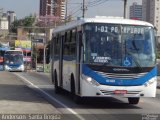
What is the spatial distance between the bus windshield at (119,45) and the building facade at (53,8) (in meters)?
59.5

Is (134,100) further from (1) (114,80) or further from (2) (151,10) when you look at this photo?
(2) (151,10)

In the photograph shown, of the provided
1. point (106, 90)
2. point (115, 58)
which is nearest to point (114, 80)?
point (106, 90)

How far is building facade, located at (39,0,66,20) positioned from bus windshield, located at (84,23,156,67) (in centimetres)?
5948

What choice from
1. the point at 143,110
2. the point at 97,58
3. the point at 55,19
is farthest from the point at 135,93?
the point at 55,19

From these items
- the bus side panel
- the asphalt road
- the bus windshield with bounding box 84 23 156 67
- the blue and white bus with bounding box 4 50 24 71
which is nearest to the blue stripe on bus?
the bus windshield with bounding box 84 23 156 67

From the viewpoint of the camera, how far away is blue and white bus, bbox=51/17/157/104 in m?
16.7

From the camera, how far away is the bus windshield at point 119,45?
663 inches

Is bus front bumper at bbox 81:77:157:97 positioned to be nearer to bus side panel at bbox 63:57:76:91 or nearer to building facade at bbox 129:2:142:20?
bus side panel at bbox 63:57:76:91

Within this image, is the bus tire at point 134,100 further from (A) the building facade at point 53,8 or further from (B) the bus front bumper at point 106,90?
(A) the building facade at point 53,8

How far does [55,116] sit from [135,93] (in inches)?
151

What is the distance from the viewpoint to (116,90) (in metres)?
16.7

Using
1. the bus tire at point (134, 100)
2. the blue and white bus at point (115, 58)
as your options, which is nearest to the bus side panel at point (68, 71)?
the blue and white bus at point (115, 58)

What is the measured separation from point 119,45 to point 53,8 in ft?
244

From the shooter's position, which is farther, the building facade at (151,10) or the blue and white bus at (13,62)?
the blue and white bus at (13,62)
